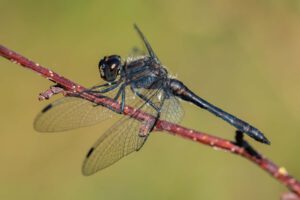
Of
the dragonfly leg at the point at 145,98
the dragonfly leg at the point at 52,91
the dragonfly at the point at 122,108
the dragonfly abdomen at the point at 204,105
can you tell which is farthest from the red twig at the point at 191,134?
the dragonfly abdomen at the point at 204,105

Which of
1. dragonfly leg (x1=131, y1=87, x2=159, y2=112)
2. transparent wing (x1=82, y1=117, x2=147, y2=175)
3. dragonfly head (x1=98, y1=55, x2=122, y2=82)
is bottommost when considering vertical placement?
transparent wing (x1=82, y1=117, x2=147, y2=175)

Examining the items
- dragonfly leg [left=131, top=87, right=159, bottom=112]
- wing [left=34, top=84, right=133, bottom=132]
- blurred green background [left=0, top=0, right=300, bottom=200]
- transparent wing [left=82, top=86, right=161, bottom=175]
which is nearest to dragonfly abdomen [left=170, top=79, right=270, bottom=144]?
dragonfly leg [left=131, top=87, right=159, bottom=112]

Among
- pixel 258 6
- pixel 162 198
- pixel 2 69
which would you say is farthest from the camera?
pixel 258 6

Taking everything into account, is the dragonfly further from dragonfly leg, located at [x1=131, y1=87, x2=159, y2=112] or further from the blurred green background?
the blurred green background

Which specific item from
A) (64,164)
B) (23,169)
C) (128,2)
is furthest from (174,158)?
(128,2)

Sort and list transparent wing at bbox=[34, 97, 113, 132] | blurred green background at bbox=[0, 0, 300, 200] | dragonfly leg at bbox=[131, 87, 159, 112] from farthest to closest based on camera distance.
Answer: blurred green background at bbox=[0, 0, 300, 200] < dragonfly leg at bbox=[131, 87, 159, 112] < transparent wing at bbox=[34, 97, 113, 132]

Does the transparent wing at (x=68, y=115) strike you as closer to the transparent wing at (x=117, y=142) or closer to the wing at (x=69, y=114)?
the wing at (x=69, y=114)

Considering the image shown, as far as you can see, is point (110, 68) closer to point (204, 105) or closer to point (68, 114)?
point (68, 114)

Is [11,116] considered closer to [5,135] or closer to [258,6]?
[5,135]
